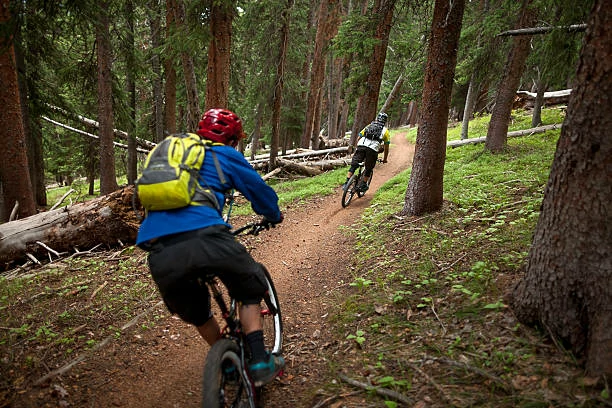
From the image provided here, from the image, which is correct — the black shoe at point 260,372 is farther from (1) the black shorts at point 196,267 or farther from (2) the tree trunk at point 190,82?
(2) the tree trunk at point 190,82

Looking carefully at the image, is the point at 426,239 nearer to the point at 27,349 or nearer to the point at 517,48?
the point at 27,349

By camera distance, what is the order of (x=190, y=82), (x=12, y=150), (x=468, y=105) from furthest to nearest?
(x=468, y=105), (x=190, y=82), (x=12, y=150)

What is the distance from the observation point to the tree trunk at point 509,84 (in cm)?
989

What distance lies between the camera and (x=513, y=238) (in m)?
4.84

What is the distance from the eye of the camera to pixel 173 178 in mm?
2400

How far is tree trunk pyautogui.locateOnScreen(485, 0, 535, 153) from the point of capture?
989 cm

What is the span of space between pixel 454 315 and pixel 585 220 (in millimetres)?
1551

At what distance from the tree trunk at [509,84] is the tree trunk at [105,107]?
491 inches

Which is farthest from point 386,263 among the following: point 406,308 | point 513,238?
point 513,238

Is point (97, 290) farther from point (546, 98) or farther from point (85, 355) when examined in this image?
point (546, 98)

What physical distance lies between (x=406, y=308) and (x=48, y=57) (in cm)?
1400

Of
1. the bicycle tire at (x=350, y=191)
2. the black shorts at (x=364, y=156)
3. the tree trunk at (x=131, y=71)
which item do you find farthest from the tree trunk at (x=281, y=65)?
the bicycle tire at (x=350, y=191)

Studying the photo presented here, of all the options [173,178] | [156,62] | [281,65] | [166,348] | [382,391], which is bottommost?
[166,348]

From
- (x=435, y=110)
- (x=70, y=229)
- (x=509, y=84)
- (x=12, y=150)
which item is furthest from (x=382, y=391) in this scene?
(x=509, y=84)
